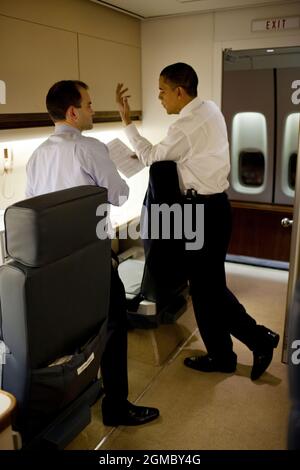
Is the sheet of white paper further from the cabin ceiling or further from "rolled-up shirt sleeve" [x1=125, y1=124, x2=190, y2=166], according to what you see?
the cabin ceiling

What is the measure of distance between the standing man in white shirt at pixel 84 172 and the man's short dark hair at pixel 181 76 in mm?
548

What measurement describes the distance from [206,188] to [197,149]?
0.23m

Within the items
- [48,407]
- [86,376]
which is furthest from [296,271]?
[48,407]

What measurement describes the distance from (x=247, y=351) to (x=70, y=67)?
7.82 feet

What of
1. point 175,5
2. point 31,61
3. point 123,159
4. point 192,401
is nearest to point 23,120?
point 31,61

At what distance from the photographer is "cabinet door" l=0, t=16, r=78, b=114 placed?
2514 mm

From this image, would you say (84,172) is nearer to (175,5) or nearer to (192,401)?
(192,401)

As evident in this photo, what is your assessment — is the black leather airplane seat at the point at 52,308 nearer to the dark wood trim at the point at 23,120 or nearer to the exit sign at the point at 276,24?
the dark wood trim at the point at 23,120

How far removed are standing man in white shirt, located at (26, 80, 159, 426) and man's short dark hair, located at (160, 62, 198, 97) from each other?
55cm

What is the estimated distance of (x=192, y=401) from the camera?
2385 millimetres

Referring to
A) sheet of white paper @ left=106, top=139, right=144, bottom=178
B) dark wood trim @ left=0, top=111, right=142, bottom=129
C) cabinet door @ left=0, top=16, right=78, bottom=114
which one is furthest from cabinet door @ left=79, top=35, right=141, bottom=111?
sheet of white paper @ left=106, top=139, right=144, bottom=178

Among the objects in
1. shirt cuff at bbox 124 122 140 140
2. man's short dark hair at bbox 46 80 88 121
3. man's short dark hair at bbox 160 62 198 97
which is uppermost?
man's short dark hair at bbox 160 62 198 97

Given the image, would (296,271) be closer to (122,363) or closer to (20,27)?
(122,363)

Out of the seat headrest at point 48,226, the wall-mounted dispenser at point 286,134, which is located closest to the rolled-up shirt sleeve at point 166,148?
the seat headrest at point 48,226
